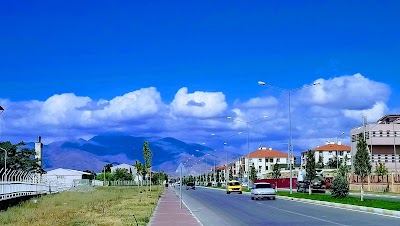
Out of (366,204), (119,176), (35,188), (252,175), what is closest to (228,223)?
(366,204)

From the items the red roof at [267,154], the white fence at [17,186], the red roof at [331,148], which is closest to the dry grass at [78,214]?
the white fence at [17,186]

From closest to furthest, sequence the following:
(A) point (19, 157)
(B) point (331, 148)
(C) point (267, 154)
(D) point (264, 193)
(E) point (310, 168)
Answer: (D) point (264, 193) < (E) point (310, 168) < (A) point (19, 157) < (B) point (331, 148) < (C) point (267, 154)

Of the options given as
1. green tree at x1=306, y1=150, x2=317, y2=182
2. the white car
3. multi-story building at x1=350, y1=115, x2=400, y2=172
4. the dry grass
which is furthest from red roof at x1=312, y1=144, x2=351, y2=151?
the dry grass

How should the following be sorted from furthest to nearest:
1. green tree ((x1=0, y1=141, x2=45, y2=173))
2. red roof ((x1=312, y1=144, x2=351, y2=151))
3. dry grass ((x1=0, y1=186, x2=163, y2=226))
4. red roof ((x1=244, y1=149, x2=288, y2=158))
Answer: red roof ((x1=244, y1=149, x2=288, y2=158))
red roof ((x1=312, y1=144, x2=351, y2=151))
green tree ((x1=0, y1=141, x2=45, y2=173))
dry grass ((x1=0, y1=186, x2=163, y2=226))

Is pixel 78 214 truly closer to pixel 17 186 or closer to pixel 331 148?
pixel 17 186

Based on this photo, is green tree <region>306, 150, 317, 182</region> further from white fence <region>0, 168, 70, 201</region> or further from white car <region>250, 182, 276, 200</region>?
white fence <region>0, 168, 70, 201</region>

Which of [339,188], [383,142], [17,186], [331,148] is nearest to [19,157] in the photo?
[17,186]

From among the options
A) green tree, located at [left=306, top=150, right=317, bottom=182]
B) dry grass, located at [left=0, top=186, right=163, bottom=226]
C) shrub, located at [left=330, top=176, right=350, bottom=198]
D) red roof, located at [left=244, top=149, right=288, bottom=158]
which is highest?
red roof, located at [left=244, top=149, right=288, bottom=158]

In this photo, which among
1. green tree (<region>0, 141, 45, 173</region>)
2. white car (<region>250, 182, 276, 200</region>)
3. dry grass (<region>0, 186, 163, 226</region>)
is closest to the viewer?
dry grass (<region>0, 186, 163, 226</region>)

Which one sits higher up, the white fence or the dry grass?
the white fence

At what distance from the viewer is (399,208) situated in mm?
27406

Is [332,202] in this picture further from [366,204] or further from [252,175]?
[252,175]

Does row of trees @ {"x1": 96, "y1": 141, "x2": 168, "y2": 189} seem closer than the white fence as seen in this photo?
No

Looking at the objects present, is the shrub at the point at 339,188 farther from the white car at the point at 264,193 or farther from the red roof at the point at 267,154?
the red roof at the point at 267,154
